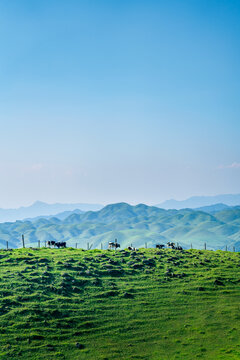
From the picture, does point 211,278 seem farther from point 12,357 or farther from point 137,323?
point 12,357

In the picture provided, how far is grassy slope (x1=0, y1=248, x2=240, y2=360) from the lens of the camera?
34.9 metres

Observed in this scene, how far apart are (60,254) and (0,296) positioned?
62.2ft

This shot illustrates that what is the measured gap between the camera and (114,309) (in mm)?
42062

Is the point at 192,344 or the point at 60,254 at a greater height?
the point at 60,254

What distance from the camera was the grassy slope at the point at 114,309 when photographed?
115ft

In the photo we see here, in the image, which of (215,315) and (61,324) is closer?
(61,324)

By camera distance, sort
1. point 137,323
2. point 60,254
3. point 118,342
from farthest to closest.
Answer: point 60,254 < point 137,323 < point 118,342

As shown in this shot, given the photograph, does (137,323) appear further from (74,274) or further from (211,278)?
(211,278)

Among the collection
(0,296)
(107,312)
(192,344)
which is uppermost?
(0,296)

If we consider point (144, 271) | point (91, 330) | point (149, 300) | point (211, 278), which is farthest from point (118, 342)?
point (211, 278)

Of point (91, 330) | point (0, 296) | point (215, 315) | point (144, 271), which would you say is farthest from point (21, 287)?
point (215, 315)

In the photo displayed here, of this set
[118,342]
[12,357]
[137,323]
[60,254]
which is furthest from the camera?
[60,254]

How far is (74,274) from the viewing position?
49312 mm

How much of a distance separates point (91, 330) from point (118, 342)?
11.4 feet
